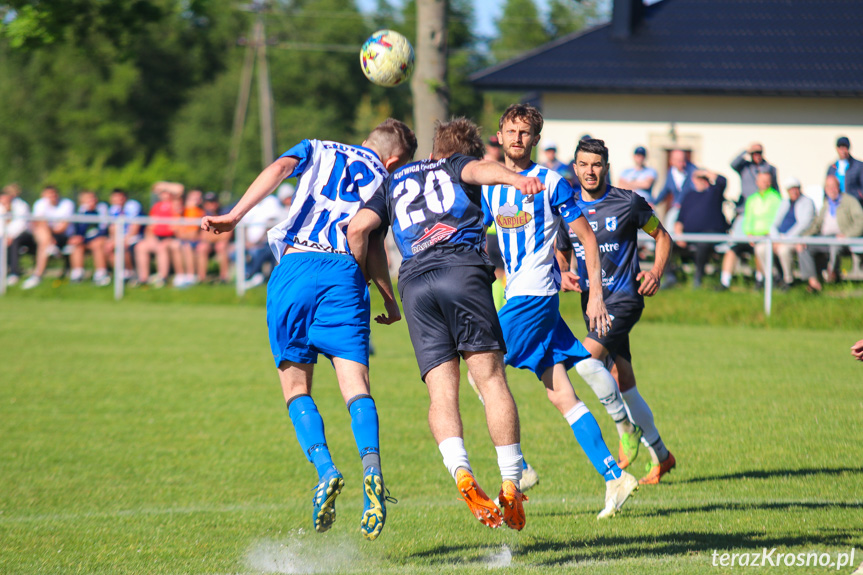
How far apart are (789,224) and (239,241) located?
9065 millimetres

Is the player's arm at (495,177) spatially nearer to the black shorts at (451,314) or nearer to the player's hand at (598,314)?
the black shorts at (451,314)

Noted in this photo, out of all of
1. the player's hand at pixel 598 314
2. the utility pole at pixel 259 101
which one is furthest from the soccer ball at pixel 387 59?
the utility pole at pixel 259 101

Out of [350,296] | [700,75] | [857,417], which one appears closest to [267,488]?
[350,296]

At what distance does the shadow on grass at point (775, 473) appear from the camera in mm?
6484

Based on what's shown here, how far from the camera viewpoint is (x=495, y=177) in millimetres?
4582

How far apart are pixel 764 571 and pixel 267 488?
342cm

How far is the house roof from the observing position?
2252 centimetres

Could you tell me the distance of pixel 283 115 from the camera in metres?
64.6

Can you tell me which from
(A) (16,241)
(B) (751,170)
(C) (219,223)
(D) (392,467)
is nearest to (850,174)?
(B) (751,170)

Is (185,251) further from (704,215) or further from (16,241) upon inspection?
(704,215)

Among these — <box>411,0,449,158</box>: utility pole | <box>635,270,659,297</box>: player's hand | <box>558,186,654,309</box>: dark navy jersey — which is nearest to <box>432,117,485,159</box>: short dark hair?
<box>558,186,654,309</box>: dark navy jersey

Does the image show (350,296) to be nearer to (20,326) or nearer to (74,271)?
(20,326)

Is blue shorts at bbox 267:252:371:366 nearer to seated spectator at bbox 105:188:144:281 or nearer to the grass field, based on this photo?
the grass field

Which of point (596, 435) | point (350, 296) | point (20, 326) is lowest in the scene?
point (20, 326)
